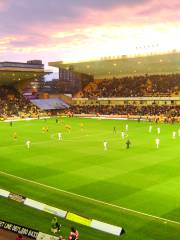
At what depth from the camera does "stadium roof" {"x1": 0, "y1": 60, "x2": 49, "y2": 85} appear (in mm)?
92125

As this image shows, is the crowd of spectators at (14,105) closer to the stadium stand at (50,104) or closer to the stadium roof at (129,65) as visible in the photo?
the stadium stand at (50,104)

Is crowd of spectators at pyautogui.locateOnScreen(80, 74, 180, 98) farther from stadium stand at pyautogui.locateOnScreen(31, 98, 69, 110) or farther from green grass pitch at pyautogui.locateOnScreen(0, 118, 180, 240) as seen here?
green grass pitch at pyautogui.locateOnScreen(0, 118, 180, 240)

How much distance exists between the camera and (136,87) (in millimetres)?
100938

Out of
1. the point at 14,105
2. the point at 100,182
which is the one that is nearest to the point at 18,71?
the point at 14,105

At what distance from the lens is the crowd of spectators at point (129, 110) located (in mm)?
82594

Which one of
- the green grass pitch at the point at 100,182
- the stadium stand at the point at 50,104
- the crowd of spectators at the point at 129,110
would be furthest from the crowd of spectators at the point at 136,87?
the green grass pitch at the point at 100,182

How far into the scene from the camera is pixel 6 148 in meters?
42.7

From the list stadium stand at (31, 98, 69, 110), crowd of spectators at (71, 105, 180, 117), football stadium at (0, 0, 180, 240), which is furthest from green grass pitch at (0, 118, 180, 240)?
stadium stand at (31, 98, 69, 110)

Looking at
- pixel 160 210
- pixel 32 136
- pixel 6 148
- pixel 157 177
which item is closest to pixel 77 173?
pixel 157 177

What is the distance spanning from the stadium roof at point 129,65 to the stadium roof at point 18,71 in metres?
4.03

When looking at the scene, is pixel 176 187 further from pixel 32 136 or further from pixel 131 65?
pixel 131 65

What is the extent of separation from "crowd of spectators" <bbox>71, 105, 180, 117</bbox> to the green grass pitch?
123 ft

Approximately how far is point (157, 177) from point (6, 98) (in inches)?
3312

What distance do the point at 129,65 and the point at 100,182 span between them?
2731 inches
